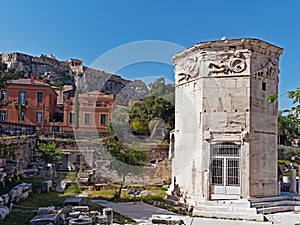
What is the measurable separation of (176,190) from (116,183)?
207 inches

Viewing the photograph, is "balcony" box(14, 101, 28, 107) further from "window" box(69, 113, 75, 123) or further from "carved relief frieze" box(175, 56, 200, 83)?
"carved relief frieze" box(175, 56, 200, 83)

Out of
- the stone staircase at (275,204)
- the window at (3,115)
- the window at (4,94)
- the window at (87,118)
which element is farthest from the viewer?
the window at (87,118)

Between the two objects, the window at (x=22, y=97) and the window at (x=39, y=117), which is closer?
the window at (x=22, y=97)

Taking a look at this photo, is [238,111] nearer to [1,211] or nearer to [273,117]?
[273,117]

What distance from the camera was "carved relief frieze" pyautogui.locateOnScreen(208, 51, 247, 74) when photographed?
1302 centimetres

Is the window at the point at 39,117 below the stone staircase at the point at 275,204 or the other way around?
the other way around

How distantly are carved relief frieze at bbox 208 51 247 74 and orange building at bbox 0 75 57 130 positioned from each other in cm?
2738

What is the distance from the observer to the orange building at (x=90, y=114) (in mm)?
35844

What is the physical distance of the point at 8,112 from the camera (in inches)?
1393

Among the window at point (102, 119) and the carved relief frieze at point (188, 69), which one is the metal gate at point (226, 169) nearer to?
the carved relief frieze at point (188, 69)

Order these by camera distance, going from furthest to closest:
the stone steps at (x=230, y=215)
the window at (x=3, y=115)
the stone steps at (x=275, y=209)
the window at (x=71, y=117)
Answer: the window at (x=71, y=117)
the window at (x=3, y=115)
the stone steps at (x=275, y=209)
the stone steps at (x=230, y=215)

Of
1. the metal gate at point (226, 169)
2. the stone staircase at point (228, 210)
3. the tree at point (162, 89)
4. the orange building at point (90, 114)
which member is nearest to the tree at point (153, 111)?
the tree at point (162, 89)

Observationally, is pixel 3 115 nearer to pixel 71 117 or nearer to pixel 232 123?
pixel 71 117

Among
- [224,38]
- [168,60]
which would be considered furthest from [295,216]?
[168,60]
